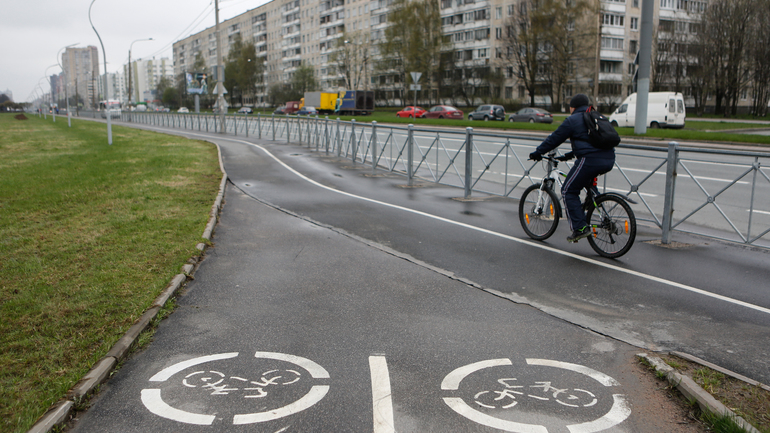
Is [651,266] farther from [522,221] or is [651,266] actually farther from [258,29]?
[258,29]

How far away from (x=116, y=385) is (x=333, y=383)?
4.51 ft

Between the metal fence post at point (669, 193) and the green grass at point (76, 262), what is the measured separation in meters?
5.97

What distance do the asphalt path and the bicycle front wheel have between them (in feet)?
0.63

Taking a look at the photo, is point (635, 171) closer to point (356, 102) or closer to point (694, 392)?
point (694, 392)

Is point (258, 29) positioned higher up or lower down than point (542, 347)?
higher up

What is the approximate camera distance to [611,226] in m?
7.20

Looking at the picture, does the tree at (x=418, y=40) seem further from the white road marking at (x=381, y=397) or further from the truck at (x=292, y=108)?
the white road marking at (x=381, y=397)

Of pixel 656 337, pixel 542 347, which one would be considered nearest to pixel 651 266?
pixel 656 337

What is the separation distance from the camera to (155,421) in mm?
3453

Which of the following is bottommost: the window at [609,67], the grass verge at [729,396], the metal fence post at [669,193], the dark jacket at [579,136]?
the grass verge at [729,396]

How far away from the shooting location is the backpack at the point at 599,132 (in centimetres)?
698

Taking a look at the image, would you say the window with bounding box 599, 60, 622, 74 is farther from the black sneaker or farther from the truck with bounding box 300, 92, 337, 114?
the black sneaker

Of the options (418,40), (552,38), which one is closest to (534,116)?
(552,38)

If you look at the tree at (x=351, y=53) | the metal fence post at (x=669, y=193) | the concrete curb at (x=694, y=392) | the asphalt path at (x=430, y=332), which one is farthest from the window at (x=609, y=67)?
the concrete curb at (x=694, y=392)
